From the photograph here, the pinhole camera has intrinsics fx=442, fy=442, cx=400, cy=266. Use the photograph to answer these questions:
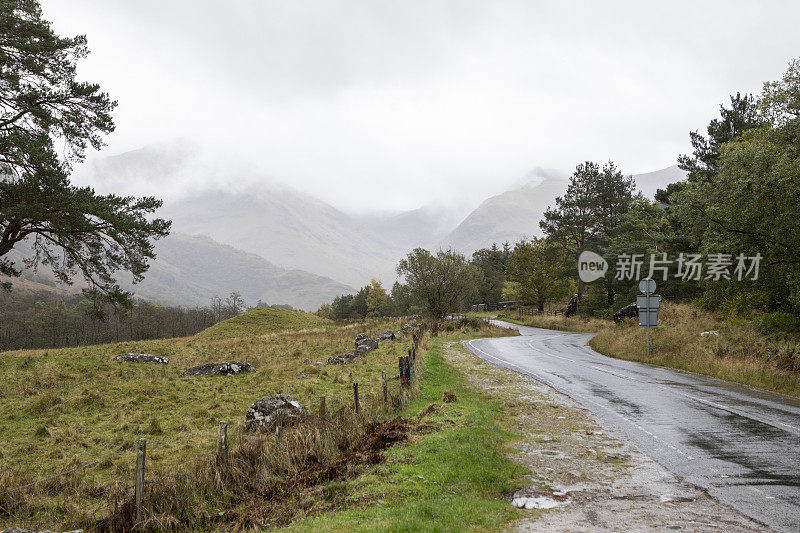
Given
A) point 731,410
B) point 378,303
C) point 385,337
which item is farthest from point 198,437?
point 378,303

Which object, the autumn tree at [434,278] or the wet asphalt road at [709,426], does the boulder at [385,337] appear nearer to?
the autumn tree at [434,278]

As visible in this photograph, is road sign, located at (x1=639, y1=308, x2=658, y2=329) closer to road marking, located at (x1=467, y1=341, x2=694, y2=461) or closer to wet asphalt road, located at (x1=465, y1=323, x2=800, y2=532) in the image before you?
wet asphalt road, located at (x1=465, y1=323, x2=800, y2=532)

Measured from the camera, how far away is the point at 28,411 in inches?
610

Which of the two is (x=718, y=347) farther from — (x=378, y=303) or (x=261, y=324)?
(x=378, y=303)

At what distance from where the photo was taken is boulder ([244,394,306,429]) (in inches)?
497

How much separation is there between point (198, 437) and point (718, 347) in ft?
73.8

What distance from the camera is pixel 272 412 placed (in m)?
13.3

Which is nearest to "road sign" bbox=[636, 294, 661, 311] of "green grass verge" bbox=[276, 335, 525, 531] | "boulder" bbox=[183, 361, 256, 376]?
"green grass verge" bbox=[276, 335, 525, 531]

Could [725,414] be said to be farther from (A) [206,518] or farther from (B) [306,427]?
(A) [206,518]

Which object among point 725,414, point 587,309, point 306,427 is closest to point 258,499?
point 306,427

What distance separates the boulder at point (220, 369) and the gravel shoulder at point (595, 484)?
16563 mm

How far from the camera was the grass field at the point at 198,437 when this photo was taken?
711 centimetres

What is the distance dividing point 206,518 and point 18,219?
16.3m

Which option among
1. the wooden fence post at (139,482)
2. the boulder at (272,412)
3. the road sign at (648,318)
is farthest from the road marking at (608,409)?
the wooden fence post at (139,482)
